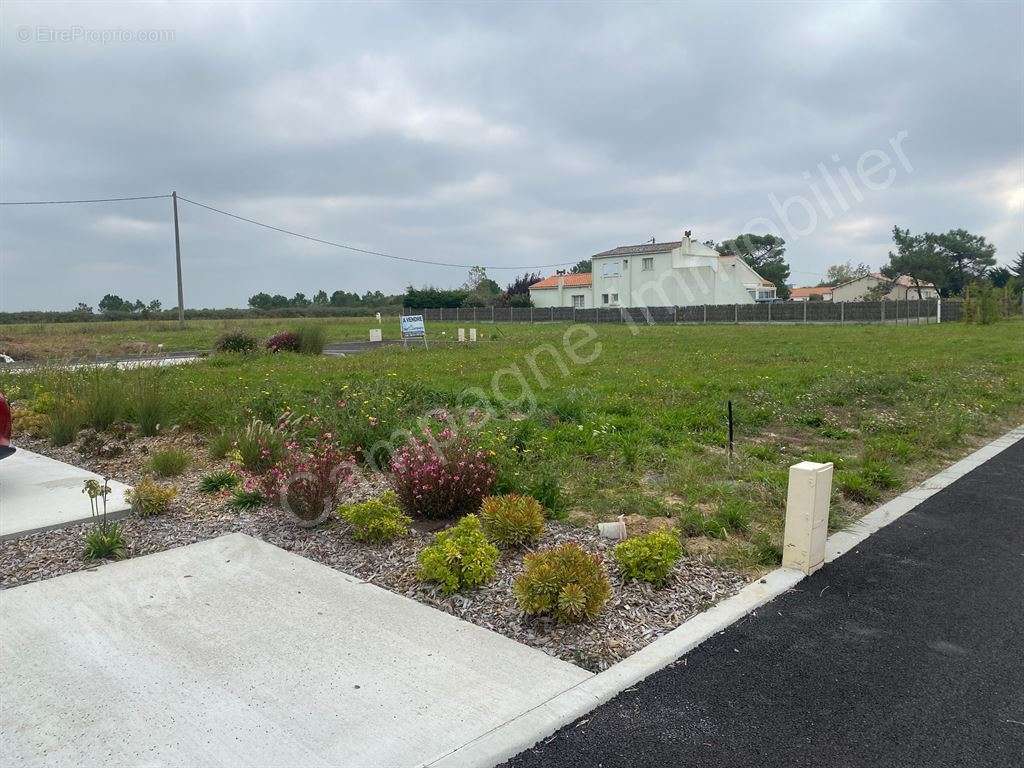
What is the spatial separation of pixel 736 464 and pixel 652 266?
4957 cm

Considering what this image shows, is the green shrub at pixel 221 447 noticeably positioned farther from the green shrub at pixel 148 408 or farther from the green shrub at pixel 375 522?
the green shrub at pixel 375 522

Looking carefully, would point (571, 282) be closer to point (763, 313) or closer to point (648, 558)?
point (763, 313)

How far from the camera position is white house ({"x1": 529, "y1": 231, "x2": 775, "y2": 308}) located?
51.3 metres

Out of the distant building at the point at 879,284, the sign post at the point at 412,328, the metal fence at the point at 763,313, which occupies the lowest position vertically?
the sign post at the point at 412,328

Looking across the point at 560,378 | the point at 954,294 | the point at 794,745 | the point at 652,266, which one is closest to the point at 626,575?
the point at 794,745

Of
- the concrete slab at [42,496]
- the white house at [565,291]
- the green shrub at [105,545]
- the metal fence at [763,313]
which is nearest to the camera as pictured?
the green shrub at [105,545]

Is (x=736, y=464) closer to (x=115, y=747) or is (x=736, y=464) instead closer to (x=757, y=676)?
(x=757, y=676)

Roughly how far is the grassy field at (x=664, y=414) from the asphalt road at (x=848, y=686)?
29.7 inches

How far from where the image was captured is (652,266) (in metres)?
54.4

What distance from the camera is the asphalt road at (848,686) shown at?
255 centimetres

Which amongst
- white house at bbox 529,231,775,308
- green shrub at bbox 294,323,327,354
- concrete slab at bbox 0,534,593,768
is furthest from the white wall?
concrete slab at bbox 0,534,593,768

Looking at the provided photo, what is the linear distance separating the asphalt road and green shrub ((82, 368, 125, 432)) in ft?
23.1

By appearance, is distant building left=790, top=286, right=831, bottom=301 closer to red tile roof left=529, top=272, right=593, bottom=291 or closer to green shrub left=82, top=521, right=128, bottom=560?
red tile roof left=529, top=272, right=593, bottom=291

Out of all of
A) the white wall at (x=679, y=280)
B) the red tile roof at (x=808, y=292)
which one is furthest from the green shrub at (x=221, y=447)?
the red tile roof at (x=808, y=292)
